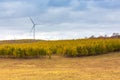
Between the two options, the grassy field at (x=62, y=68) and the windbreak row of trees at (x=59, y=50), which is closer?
the grassy field at (x=62, y=68)

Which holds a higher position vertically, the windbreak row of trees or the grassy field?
the windbreak row of trees

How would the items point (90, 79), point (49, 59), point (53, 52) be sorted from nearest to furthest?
point (90, 79) → point (49, 59) → point (53, 52)

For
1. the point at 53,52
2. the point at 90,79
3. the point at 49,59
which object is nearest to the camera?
the point at 90,79

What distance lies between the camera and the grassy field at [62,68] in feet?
77.2

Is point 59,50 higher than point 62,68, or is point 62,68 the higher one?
point 59,50

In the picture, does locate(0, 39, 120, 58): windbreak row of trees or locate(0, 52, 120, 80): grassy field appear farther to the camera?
locate(0, 39, 120, 58): windbreak row of trees

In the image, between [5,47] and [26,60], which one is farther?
[5,47]

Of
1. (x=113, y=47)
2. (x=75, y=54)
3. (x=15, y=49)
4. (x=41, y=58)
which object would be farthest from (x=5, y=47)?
(x=113, y=47)

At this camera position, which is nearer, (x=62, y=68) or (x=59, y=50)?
(x=62, y=68)

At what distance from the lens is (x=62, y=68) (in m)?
31.1

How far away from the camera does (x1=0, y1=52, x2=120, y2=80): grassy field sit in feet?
77.2

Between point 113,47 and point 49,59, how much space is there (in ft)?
25.2

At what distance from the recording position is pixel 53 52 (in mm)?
43438

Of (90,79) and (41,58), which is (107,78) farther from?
(41,58)
